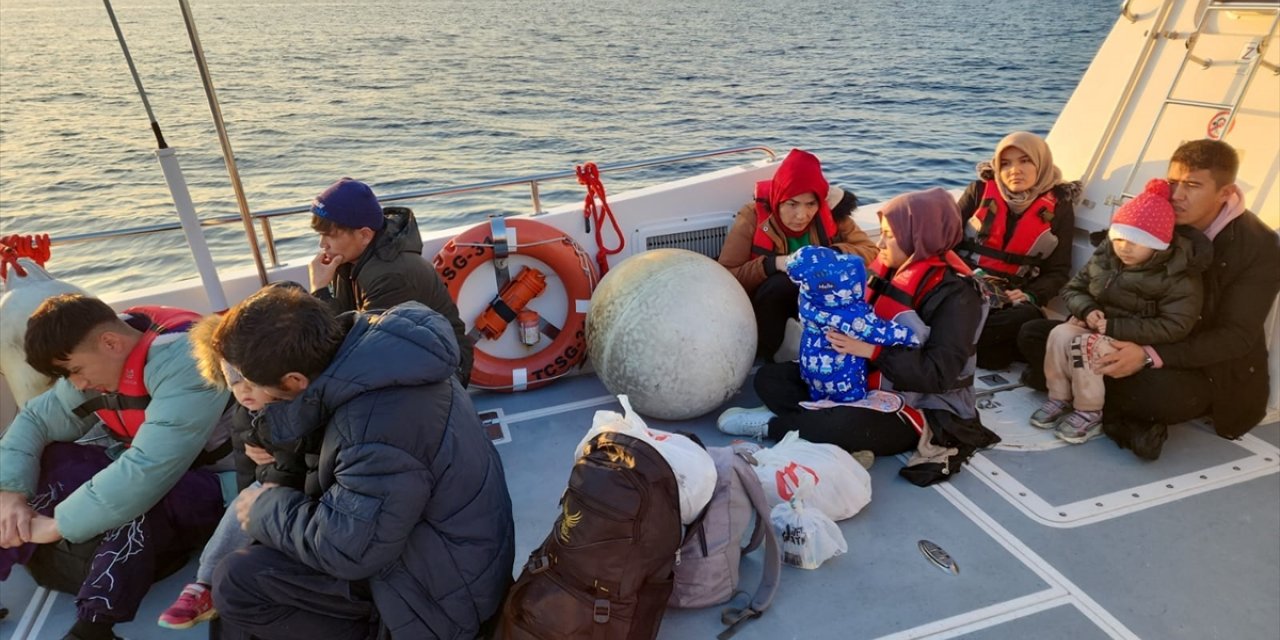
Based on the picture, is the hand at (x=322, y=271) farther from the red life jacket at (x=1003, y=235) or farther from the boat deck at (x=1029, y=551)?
the red life jacket at (x=1003, y=235)

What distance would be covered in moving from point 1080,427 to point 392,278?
2.60 metres

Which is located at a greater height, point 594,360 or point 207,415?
point 207,415

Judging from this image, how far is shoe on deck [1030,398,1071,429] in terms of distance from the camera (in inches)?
114

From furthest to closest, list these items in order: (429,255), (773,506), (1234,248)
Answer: (429,255) → (1234,248) → (773,506)

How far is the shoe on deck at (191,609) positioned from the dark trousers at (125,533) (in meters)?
0.22

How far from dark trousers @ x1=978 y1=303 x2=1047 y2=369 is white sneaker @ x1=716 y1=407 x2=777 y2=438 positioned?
1154mm

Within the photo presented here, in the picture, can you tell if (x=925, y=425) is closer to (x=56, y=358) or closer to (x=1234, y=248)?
(x=1234, y=248)

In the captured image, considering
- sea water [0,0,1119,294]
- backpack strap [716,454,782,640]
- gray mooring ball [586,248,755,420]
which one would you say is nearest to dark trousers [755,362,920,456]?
gray mooring ball [586,248,755,420]

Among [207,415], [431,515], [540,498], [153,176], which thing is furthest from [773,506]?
[153,176]

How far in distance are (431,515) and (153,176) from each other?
11038mm

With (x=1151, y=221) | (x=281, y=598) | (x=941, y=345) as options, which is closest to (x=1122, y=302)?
(x=1151, y=221)

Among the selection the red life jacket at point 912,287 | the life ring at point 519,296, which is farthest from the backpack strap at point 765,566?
the life ring at point 519,296

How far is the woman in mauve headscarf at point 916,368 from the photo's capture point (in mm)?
2422

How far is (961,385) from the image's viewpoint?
2621mm
